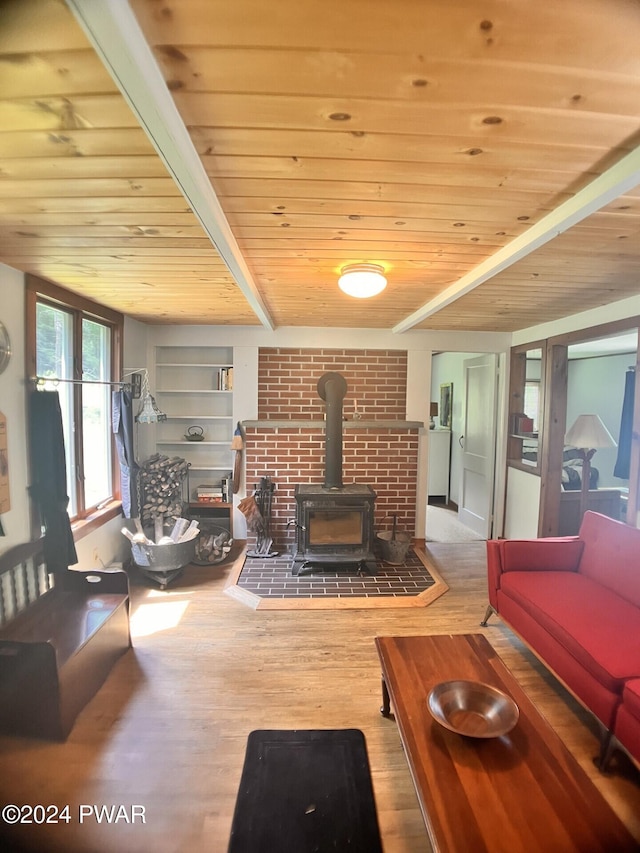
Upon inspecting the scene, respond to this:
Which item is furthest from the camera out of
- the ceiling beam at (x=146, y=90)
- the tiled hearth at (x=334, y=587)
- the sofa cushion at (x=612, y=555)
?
the tiled hearth at (x=334, y=587)

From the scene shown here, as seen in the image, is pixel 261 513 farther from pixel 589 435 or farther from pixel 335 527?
pixel 589 435

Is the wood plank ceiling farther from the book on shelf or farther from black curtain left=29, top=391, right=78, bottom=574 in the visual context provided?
the book on shelf

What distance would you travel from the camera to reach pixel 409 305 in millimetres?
3090

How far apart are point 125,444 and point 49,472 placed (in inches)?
34.0

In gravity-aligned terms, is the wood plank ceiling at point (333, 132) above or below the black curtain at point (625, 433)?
above

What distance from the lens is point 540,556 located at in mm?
2711

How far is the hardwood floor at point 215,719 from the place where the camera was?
1521mm

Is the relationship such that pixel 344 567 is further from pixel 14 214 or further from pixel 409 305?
pixel 14 214

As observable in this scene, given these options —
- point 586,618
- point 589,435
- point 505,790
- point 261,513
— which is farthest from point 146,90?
point 589,435

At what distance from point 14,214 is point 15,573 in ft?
5.94

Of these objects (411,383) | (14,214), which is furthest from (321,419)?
(14,214)

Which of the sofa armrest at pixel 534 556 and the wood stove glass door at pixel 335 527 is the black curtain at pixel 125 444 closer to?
the wood stove glass door at pixel 335 527

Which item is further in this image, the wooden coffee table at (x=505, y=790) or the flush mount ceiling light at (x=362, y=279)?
the flush mount ceiling light at (x=362, y=279)

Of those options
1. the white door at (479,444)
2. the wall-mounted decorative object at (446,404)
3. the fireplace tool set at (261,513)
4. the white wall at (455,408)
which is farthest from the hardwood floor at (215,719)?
the wall-mounted decorative object at (446,404)
